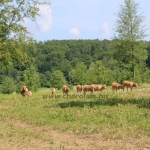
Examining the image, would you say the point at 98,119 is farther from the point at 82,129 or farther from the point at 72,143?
the point at 72,143

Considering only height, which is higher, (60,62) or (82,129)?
(60,62)

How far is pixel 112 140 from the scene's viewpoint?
7.74 m

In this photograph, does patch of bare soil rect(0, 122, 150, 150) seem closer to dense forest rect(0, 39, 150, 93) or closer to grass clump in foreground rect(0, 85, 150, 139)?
grass clump in foreground rect(0, 85, 150, 139)

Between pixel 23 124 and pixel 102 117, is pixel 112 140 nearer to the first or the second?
pixel 102 117

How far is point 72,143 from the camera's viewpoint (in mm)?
7660

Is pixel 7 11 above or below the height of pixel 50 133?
above

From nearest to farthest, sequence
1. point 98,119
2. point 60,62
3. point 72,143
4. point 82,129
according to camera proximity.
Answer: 1. point 72,143
2. point 82,129
3. point 98,119
4. point 60,62

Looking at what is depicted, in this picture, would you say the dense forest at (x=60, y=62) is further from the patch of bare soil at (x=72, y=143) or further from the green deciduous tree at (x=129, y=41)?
the patch of bare soil at (x=72, y=143)

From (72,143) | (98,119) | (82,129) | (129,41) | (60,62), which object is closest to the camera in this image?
(72,143)

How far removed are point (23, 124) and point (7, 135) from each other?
253 cm

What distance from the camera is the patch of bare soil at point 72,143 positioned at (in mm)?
7078

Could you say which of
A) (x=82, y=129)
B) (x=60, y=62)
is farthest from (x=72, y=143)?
(x=60, y=62)

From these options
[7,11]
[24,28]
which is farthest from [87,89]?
[7,11]

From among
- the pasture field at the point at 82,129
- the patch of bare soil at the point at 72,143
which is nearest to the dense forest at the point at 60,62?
the pasture field at the point at 82,129
